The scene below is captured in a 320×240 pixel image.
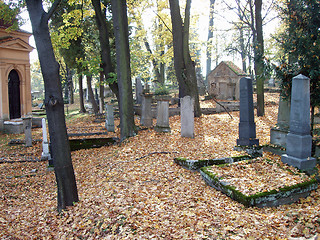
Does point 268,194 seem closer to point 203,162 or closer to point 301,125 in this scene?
point 203,162

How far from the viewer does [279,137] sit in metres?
7.65

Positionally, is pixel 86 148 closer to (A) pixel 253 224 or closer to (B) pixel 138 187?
(B) pixel 138 187

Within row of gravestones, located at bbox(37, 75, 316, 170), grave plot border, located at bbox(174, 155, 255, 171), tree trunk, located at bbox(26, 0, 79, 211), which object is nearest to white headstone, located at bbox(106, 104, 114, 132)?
row of gravestones, located at bbox(37, 75, 316, 170)

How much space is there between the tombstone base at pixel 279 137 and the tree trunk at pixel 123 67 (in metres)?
5.21

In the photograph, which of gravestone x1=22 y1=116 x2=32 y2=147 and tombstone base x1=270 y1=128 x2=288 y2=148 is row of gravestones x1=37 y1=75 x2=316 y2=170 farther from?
gravestone x1=22 y1=116 x2=32 y2=147

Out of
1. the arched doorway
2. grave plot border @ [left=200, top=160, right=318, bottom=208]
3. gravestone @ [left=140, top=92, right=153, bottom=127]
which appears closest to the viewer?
grave plot border @ [left=200, top=160, right=318, bottom=208]

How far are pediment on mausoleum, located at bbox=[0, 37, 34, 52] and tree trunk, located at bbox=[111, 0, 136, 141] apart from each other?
9.10 metres

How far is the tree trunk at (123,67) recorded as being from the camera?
10266 millimetres

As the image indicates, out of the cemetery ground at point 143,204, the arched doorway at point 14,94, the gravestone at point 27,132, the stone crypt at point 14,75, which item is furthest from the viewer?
the arched doorway at point 14,94

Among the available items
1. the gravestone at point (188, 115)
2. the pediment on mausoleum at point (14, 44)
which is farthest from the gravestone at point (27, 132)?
the gravestone at point (188, 115)

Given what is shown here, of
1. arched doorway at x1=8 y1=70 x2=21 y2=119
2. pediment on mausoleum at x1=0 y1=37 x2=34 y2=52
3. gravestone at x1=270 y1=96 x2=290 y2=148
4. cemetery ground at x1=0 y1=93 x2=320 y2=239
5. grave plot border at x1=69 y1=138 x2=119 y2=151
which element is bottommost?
cemetery ground at x1=0 y1=93 x2=320 y2=239

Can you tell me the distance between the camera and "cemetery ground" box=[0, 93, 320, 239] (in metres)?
4.13

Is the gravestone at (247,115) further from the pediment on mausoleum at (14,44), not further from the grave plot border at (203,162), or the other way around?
the pediment on mausoleum at (14,44)

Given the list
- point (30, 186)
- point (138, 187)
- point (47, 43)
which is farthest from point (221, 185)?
point (30, 186)
